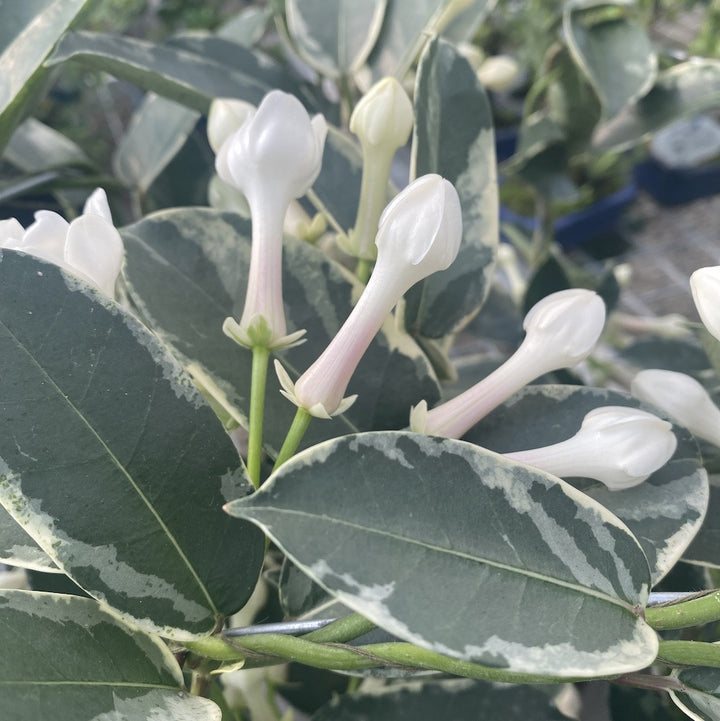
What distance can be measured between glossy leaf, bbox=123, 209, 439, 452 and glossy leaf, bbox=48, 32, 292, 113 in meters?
0.15

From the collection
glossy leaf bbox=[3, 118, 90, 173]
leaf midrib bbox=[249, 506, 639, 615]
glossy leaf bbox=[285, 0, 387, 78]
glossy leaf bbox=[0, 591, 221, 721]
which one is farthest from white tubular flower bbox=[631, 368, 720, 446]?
glossy leaf bbox=[3, 118, 90, 173]

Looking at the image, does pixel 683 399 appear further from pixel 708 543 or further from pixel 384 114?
pixel 384 114

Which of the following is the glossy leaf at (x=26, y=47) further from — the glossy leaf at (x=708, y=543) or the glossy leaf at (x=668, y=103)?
the glossy leaf at (x=668, y=103)

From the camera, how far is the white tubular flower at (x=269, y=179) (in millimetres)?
306

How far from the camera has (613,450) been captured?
292mm

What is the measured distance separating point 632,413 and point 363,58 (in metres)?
0.37

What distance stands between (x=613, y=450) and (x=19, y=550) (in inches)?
9.2

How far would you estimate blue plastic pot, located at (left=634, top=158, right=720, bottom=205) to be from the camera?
5.92ft

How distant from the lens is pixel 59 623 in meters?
0.27

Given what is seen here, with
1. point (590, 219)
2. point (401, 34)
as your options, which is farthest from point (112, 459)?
point (590, 219)

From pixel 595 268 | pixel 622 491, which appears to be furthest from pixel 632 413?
pixel 595 268

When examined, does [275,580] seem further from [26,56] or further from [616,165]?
[616,165]

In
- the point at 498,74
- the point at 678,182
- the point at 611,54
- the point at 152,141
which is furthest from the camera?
the point at 678,182

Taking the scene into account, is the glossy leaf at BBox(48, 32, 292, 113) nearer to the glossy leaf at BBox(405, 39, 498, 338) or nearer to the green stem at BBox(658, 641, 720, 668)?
the glossy leaf at BBox(405, 39, 498, 338)
